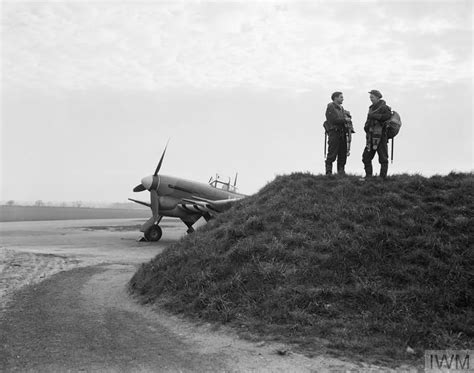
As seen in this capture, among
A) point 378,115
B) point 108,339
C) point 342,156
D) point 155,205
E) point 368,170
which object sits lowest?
point 108,339

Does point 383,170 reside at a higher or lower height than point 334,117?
lower

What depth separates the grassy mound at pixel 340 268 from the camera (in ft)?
19.6

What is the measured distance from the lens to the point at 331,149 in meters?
12.0

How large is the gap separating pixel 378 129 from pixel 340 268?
15.7 feet

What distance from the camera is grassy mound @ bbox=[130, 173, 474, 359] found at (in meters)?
5.99

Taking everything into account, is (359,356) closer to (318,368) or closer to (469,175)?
(318,368)

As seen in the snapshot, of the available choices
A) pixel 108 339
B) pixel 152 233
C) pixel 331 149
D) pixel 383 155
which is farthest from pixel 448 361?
pixel 152 233

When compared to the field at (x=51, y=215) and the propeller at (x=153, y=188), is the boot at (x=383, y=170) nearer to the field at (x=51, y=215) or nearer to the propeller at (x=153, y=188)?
the propeller at (x=153, y=188)

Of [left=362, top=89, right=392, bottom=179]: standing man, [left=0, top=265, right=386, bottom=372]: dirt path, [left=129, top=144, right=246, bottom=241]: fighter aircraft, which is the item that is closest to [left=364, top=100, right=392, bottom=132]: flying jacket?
[left=362, top=89, right=392, bottom=179]: standing man

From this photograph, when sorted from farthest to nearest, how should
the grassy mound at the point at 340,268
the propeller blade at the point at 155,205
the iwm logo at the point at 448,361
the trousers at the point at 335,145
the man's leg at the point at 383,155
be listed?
the propeller blade at the point at 155,205 → the trousers at the point at 335,145 → the man's leg at the point at 383,155 → the grassy mound at the point at 340,268 → the iwm logo at the point at 448,361

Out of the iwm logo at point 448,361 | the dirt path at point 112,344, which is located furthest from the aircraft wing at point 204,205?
the iwm logo at point 448,361

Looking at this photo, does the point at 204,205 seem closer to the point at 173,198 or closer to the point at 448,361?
the point at 173,198

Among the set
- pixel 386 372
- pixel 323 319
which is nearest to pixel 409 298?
pixel 323 319

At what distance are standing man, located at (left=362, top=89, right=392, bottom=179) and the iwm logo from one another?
6287mm
